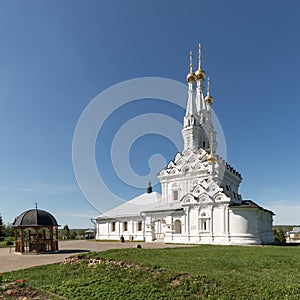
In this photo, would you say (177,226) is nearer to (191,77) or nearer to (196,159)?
(196,159)

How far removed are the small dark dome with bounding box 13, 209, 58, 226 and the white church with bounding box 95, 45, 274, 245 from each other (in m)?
13.0

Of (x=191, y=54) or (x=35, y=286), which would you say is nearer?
(x=35, y=286)

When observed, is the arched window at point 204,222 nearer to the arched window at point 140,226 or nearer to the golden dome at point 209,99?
the arched window at point 140,226

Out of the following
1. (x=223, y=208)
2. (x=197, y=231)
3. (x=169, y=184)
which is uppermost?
(x=169, y=184)

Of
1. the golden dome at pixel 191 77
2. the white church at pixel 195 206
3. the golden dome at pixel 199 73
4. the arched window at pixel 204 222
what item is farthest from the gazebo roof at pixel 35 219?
the golden dome at pixel 199 73

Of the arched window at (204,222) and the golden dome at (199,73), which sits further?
the golden dome at (199,73)

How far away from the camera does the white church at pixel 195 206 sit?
2753 cm

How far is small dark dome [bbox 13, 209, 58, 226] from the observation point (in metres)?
21.7

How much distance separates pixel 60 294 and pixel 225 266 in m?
6.24

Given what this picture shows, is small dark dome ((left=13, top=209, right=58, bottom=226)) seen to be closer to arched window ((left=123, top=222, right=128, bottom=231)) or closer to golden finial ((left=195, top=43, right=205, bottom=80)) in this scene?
arched window ((left=123, top=222, right=128, bottom=231))

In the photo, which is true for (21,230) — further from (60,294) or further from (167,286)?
(167,286)

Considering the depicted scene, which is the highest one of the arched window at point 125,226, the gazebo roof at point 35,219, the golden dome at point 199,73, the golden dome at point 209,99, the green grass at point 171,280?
the golden dome at point 199,73

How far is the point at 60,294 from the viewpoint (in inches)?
347

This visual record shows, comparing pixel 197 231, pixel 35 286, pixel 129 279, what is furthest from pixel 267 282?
pixel 197 231
